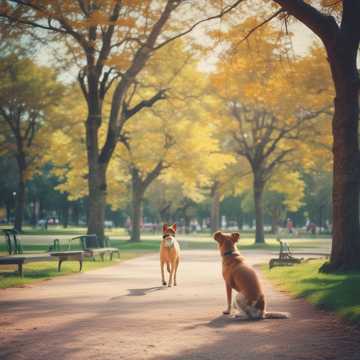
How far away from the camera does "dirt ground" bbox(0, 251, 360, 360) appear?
6.73 metres

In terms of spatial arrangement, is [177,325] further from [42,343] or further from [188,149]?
[188,149]

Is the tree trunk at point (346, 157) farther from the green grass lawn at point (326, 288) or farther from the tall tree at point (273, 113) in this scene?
the tall tree at point (273, 113)

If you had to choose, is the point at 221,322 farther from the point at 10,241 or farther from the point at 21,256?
the point at 10,241

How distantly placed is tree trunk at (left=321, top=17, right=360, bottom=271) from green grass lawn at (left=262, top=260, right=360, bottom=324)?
0.74 metres

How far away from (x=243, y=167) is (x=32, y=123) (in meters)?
16.3

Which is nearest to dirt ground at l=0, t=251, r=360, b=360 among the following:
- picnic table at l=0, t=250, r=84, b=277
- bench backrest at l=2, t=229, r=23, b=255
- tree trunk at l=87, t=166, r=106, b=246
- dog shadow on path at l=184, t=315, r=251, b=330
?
dog shadow on path at l=184, t=315, r=251, b=330

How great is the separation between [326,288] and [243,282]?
13.7 feet

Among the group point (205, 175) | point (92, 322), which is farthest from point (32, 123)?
point (92, 322)

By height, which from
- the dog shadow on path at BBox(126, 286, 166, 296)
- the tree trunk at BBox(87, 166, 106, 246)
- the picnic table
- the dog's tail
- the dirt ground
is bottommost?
the dog shadow on path at BBox(126, 286, 166, 296)

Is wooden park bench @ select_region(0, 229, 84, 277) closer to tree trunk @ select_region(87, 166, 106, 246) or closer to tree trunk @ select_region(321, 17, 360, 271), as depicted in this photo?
tree trunk @ select_region(321, 17, 360, 271)

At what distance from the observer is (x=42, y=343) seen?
7.22 m

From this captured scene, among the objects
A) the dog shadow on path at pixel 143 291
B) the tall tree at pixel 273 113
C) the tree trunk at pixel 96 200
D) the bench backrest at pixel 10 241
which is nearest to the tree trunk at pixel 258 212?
the tall tree at pixel 273 113

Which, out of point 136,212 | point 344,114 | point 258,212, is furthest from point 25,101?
point 344,114

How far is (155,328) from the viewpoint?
27.5 ft
